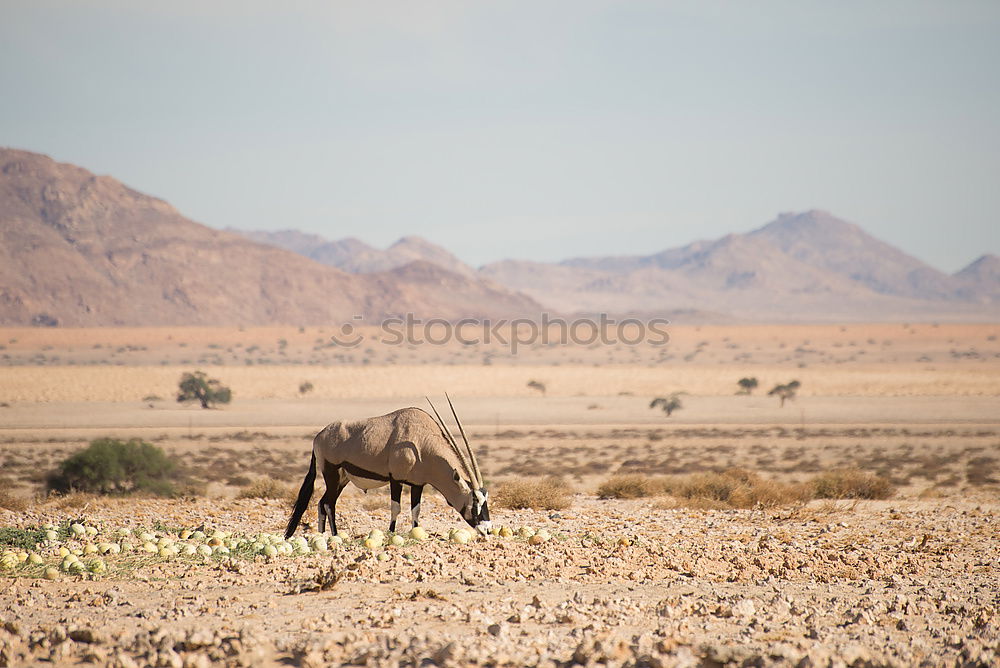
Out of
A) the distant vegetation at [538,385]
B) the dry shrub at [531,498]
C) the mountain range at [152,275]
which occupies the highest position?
the mountain range at [152,275]

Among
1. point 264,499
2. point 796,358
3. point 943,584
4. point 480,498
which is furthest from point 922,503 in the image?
point 796,358

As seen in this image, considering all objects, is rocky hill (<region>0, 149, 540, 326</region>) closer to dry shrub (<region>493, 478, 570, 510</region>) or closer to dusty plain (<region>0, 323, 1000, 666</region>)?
dusty plain (<region>0, 323, 1000, 666</region>)

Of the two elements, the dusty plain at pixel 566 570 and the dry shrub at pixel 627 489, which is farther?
the dry shrub at pixel 627 489

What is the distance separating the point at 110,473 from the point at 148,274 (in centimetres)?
12042

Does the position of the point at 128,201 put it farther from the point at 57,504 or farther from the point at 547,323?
the point at 57,504

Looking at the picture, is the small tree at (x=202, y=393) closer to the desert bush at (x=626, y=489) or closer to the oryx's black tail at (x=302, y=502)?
the desert bush at (x=626, y=489)

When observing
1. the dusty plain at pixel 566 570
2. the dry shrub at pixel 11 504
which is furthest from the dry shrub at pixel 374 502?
Result: the dry shrub at pixel 11 504

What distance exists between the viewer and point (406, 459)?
10344mm

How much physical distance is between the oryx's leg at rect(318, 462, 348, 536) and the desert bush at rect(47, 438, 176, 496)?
8693 mm

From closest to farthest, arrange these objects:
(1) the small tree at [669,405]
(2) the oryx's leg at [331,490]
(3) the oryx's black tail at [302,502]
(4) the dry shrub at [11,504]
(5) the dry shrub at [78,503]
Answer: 1. (2) the oryx's leg at [331,490]
2. (3) the oryx's black tail at [302,502]
3. (5) the dry shrub at [78,503]
4. (4) the dry shrub at [11,504]
5. (1) the small tree at [669,405]

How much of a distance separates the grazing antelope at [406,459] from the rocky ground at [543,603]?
2.01ft

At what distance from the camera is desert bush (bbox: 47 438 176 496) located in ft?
63.6

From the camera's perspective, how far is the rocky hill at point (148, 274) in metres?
122

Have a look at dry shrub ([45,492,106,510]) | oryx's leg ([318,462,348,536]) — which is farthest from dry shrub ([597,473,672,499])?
dry shrub ([45,492,106,510])
